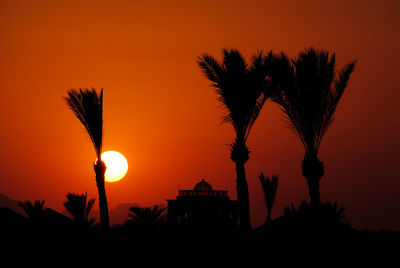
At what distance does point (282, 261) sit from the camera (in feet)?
68.9

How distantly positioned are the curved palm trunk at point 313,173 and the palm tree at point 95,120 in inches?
401

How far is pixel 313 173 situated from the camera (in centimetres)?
1970

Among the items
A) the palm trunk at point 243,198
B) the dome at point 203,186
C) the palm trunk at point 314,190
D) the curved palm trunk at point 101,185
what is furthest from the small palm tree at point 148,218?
the palm trunk at point 314,190

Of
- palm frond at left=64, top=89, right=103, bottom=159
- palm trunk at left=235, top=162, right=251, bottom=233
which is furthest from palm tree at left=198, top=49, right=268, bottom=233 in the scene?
palm frond at left=64, top=89, right=103, bottom=159

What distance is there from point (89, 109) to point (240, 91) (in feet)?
25.7

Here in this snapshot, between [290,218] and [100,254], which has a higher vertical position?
[290,218]

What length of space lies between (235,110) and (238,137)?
1.29 metres

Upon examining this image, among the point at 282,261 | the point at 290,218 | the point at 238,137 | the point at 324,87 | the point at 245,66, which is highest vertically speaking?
the point at 245,66

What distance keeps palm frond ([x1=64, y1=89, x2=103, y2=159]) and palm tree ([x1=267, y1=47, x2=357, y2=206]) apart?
29.4 ft

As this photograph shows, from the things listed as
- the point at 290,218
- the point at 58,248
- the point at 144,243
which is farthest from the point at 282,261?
the point at 58,248

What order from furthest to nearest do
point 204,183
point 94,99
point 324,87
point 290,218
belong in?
point 204,183
point 290,218
point 94,99
point 324,87

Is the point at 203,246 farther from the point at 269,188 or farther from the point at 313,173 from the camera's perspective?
the point at 269,188

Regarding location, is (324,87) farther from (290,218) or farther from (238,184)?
(290,218)

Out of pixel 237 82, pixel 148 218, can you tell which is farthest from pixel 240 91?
pixel 148 218
